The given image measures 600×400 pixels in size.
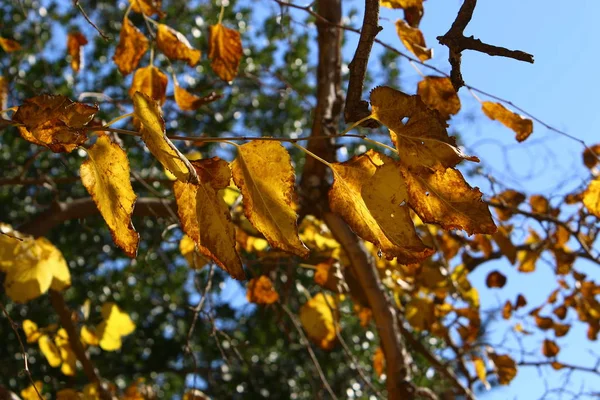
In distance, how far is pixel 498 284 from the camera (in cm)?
239

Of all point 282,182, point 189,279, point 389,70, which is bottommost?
point 282,182

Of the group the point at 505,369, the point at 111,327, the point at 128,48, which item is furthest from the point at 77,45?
the point at 505,369

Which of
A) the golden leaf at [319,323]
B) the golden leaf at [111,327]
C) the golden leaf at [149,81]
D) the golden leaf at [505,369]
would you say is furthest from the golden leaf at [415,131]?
the golden leaf at [505,369]

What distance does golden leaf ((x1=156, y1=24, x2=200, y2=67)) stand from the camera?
148 centimetres

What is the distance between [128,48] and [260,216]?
3.12 ft

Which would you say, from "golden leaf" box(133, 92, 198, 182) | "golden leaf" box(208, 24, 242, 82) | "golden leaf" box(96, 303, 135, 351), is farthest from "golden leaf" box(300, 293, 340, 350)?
"golden leaf" box(133, 92, 198, 182)

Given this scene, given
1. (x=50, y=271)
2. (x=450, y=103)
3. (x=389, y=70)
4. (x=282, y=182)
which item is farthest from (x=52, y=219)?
(x=389, y=70)

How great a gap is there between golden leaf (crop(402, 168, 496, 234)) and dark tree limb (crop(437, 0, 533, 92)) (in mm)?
119

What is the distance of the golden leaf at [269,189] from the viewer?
682mm

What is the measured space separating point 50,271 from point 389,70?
2913 millimetres

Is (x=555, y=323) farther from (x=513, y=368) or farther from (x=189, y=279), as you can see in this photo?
(x=189, y=279)

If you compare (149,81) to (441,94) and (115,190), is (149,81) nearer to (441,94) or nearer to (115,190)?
(441,94)

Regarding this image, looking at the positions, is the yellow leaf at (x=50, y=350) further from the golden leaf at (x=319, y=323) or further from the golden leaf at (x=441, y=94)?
the golden leaf at (x=441, y=94)

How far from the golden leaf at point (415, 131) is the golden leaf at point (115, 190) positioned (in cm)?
26
